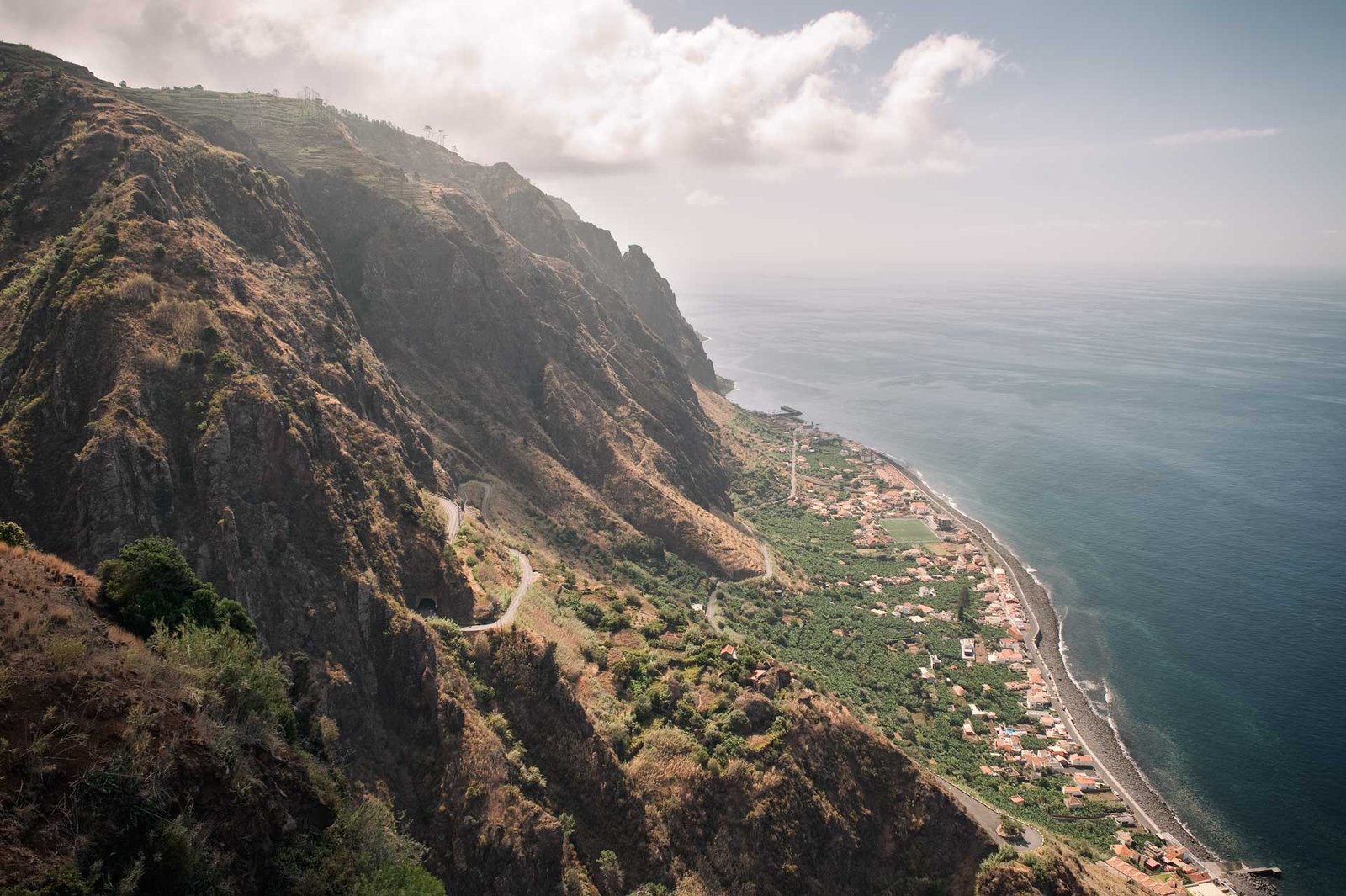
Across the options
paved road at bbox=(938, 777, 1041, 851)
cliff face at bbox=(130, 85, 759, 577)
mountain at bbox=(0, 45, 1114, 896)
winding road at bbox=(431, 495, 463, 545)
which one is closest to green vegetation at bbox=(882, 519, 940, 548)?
cliff face at bbox=(130, 85, 759, 577)

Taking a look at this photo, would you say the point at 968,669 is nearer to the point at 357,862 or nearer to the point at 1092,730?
the point at 1092,730

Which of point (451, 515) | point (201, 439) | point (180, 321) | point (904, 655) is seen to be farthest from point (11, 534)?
point (904, 655)

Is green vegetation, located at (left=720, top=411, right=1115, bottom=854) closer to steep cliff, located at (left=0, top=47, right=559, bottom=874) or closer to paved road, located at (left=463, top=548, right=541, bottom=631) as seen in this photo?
paved road, located at (left=463, top=548, right=541, bottom=631)

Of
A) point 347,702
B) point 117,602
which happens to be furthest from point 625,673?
point 117,602

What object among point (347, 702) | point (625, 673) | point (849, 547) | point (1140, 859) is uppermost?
point (347, 702)

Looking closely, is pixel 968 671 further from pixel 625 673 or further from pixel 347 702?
pixel 347 702

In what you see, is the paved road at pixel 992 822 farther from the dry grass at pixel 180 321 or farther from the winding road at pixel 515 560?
the dry grass at pixel 180 321
